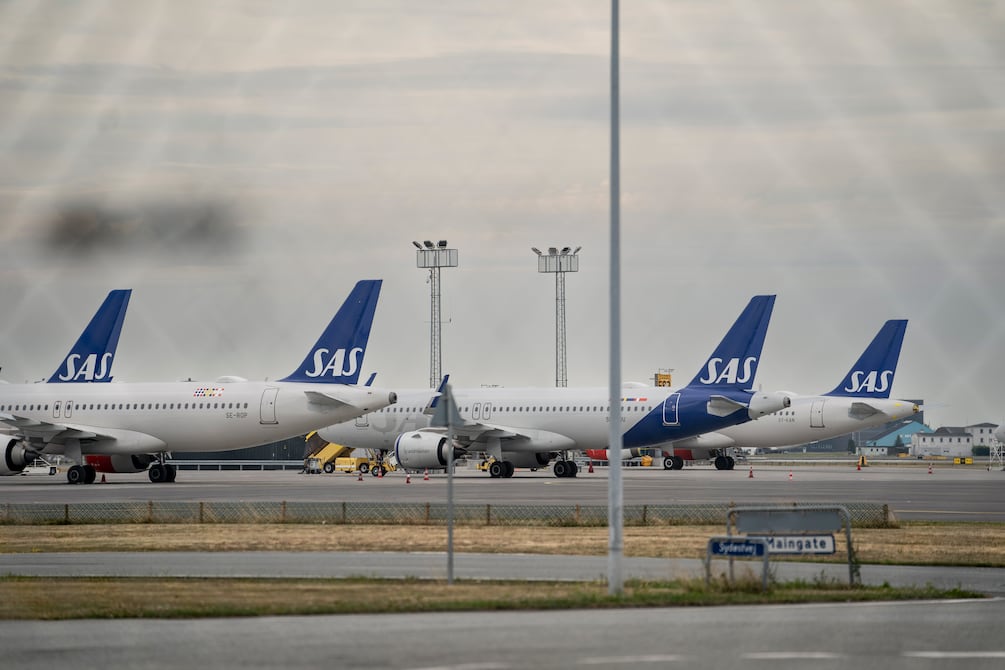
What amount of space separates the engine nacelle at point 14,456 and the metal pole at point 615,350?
51710 mm

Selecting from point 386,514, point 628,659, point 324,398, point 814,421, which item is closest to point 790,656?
point 628,659

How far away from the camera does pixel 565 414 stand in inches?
3120

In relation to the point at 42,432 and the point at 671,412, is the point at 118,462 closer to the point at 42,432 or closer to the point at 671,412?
the point at 42,432

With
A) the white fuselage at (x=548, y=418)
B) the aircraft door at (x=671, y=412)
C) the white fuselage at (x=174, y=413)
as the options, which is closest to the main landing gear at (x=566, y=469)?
the white fuselage at (x=548, y=418)

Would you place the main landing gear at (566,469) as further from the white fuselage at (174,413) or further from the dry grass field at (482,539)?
the dry grass field at (482,539)

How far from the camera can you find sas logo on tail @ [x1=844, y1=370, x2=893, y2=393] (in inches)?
3558

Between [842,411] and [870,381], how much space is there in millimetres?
2606

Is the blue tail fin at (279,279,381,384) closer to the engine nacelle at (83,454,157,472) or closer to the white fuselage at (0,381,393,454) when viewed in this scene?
the white fuselage at (0,381,393,454)

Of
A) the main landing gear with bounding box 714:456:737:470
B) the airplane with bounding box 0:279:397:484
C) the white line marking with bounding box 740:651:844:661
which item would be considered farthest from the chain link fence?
the main landing gear with bounding box 714:456:737:470

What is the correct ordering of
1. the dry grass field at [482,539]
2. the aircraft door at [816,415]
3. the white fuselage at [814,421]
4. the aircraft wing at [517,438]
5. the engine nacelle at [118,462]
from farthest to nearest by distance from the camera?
the aircraft door at [816,415], the white fuselage at [814,421], the aircraft wing at [517,438], the engine nacelle at [118,462], the dry grass field at [482,539]

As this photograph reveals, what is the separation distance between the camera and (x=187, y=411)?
227ft

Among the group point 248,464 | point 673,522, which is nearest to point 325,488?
point 673,522

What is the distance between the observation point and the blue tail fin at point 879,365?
294ft

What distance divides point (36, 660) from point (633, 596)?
8467 mm
